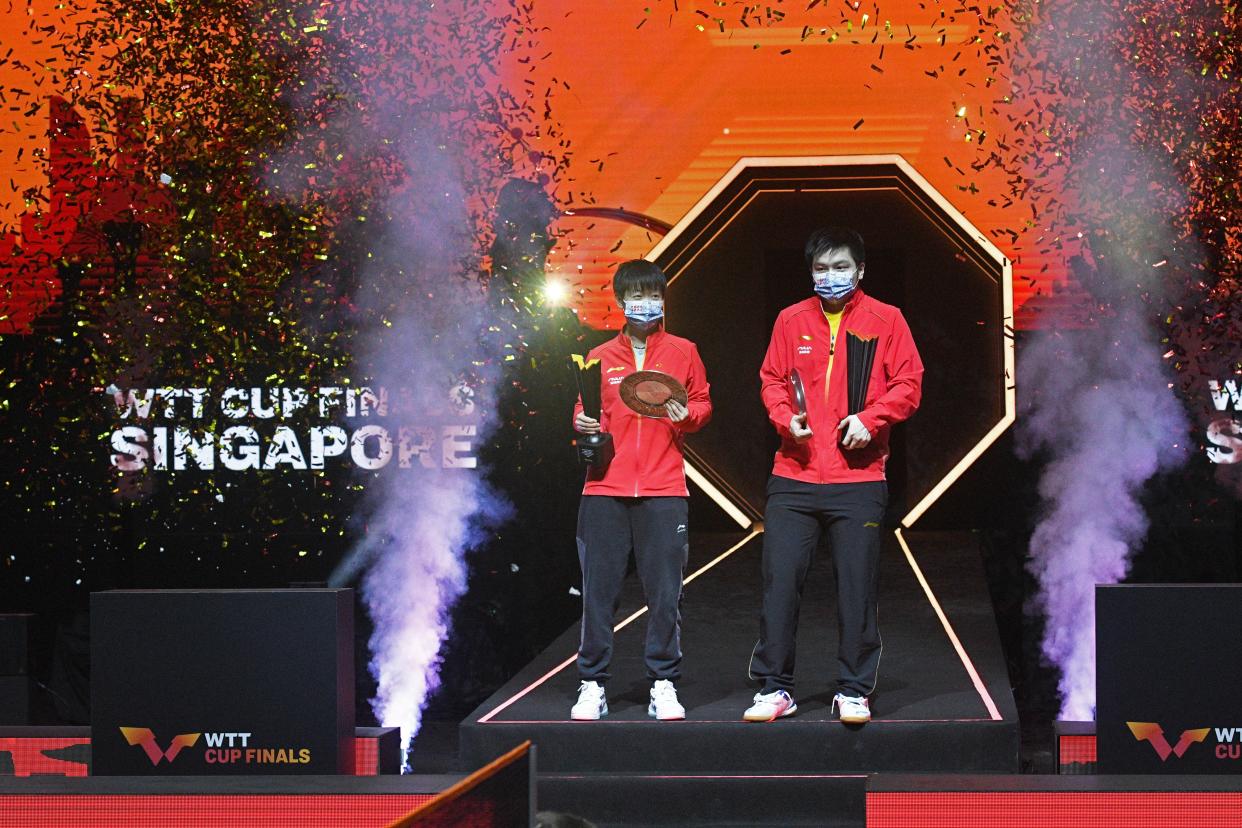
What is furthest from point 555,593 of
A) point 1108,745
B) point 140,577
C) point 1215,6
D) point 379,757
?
point 1215,6

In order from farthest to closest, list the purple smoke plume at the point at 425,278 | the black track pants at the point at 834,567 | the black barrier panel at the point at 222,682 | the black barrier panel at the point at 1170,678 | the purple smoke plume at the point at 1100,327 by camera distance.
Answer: the purple smoke plume at the point at 425,278, the purple smoke plume at the point at 1100,327, the black barrier panel at the point at 222,682, the black track pants at the point at 834,567, the black barrier panel at the point at 1170,678

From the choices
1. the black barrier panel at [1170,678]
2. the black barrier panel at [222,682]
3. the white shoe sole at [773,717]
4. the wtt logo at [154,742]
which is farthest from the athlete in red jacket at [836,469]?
the wtt logo at [154,742]

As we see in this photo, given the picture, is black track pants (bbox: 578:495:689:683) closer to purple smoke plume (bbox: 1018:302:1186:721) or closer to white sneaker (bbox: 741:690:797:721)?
white sneaker (bbox: 741:690:797:721)

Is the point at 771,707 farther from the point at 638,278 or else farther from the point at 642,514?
the point at 638,278

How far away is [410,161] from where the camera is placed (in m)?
6.51

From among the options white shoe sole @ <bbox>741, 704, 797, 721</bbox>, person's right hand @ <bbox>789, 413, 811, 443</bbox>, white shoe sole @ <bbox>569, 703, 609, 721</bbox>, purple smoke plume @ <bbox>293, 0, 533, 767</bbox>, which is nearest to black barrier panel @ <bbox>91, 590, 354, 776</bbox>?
white shoe sole @ <bbox>569, 703, 609, 721</bbox>

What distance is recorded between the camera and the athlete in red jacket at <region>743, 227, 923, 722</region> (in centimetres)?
394

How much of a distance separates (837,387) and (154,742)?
2037 millimetres

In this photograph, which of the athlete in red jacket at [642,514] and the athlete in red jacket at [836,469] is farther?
the athlete in red jacket at [642,514]

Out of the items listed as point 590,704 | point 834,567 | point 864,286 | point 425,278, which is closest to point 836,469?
point 834,567

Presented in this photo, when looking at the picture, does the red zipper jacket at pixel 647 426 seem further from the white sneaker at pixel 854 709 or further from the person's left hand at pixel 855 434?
the white sneaker at pixel 854 709

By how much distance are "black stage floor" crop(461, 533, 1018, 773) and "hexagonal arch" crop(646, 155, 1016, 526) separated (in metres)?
1.20

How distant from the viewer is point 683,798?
3.91 m

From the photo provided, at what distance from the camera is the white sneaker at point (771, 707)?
12.9 feet
